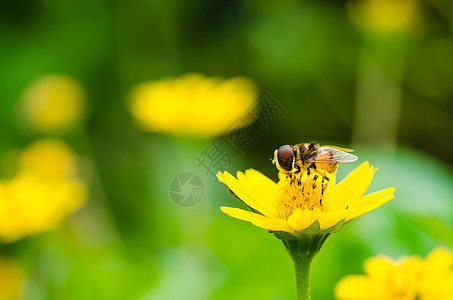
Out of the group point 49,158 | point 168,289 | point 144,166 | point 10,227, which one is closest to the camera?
point 10,227

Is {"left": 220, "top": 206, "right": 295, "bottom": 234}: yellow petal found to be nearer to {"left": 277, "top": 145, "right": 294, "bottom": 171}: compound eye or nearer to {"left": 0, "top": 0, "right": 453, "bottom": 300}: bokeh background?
{"left": 277, "top": 145, "right": 294, "bottom": 171}: compound eye

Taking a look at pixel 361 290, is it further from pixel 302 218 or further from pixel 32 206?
pixel 32 206

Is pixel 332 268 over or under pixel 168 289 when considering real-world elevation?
over

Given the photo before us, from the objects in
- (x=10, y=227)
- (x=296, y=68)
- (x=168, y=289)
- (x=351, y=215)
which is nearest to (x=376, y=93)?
(x=296, y=68)

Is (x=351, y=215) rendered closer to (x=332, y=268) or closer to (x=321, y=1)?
(x=332, y=268)

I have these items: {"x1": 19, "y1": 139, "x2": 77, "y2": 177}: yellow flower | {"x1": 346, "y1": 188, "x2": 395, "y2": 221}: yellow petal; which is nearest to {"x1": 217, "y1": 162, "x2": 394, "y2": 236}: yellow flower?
{"x1": 346, "y1": 188, "x2": 395, "y2": 221}: yellow petal

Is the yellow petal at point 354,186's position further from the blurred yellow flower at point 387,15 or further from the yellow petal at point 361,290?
the blurred yellow flower at point 387,15
